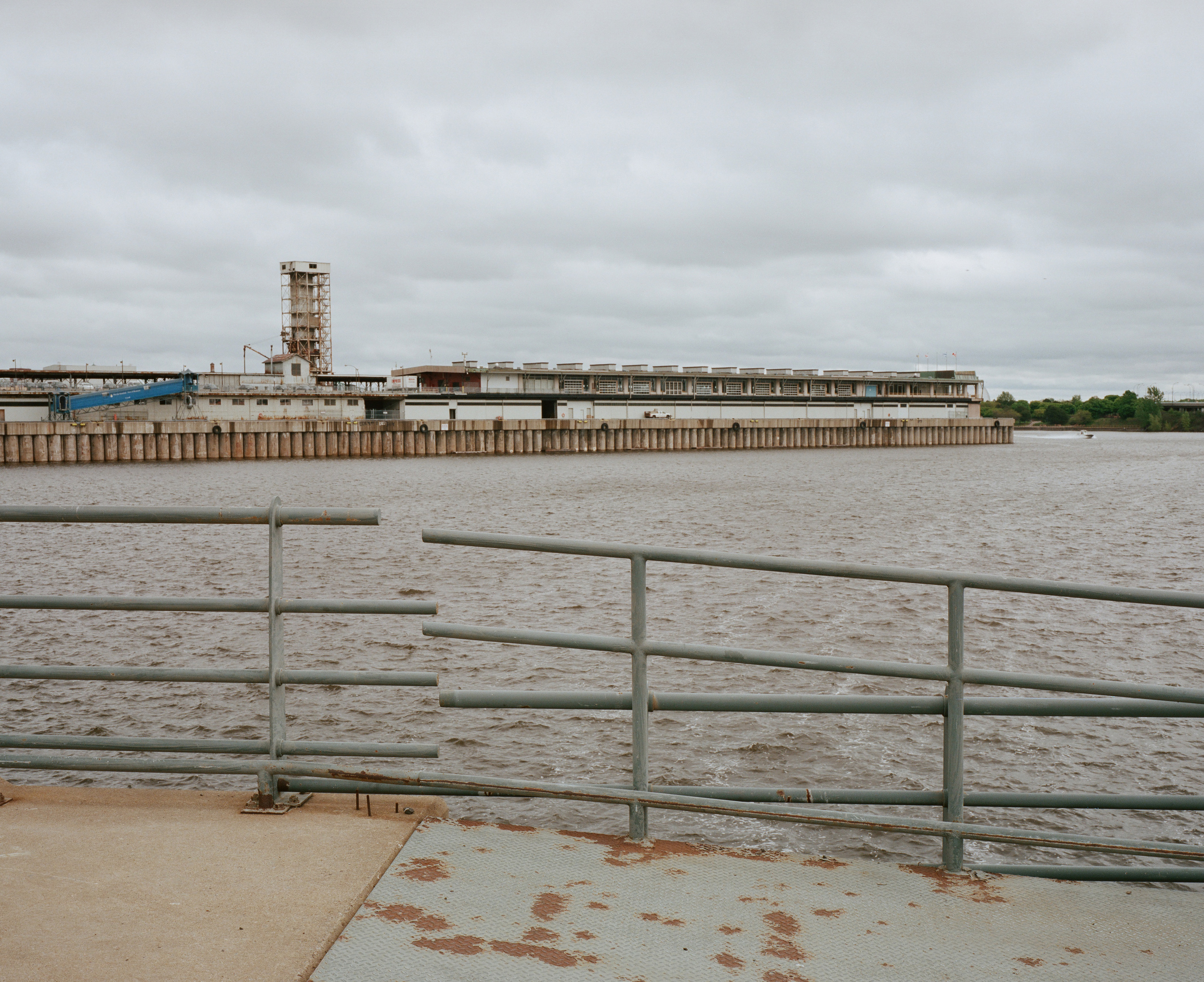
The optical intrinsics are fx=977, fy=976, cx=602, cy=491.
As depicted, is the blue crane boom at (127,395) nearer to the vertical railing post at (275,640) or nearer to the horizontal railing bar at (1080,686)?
the vertical railing post at (275,640)

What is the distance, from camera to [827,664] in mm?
Answer: 3814

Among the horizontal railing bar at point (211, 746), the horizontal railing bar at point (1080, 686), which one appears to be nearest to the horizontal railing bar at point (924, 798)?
the horizontal railing bar at point (1080, 686)

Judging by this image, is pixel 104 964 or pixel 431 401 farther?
pixel 431 401

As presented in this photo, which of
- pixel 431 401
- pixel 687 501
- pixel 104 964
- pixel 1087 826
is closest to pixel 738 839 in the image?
pixel 1087 826

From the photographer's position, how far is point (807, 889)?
3678 millimetres

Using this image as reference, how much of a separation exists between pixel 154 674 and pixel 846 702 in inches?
112

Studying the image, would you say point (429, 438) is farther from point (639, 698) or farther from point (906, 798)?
point (906, 798)

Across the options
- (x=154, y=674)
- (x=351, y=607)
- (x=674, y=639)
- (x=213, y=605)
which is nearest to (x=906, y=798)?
(x=351, y=607)

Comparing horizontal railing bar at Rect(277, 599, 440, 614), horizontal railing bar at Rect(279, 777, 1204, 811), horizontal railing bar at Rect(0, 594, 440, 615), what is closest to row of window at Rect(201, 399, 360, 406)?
horizontal railing bar at Rect(0, 594, 440, 615)

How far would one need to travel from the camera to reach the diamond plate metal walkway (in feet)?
10.1

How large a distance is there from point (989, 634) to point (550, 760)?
8950mm

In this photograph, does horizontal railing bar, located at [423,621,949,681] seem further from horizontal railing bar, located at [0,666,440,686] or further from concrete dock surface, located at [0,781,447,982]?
concrete dock surface, located at [0,781,447,982]

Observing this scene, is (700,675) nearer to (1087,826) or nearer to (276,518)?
(1087,826)

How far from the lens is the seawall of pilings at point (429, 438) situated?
7519cm
